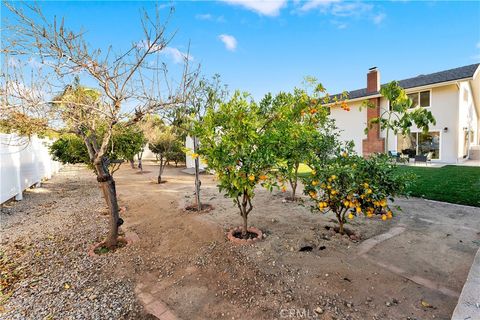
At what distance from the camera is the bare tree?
3615 millimetres

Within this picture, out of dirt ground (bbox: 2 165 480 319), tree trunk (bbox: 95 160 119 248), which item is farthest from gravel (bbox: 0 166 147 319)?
tree trunk (bbox: 95 160 119 248)

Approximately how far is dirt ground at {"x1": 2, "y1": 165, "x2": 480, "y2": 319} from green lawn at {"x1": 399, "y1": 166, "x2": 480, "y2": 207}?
3.54 feet

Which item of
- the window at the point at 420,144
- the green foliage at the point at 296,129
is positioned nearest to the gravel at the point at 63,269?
the green foliage at the point at 296,129

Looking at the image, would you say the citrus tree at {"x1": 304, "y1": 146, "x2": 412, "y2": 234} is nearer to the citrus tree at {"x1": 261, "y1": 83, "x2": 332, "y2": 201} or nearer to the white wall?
the citrus tree at {"x1": 261, "y1": 83, "x2": 332, "y2": 201}

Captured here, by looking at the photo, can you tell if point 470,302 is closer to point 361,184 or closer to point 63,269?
point 361,184

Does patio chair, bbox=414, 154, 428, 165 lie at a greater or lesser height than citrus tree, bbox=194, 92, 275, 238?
lesser

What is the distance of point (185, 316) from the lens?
306 centimetres

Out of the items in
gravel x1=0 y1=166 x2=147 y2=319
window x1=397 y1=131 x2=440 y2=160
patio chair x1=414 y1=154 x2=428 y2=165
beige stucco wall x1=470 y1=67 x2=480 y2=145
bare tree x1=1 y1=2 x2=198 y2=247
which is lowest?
gravel x1=0 y1=166 x2=147 y2=319

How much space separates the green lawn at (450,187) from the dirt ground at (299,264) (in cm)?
108

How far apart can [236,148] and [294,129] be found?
59.0 inches

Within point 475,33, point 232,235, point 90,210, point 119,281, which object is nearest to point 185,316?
point 119,281

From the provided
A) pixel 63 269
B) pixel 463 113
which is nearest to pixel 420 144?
pixel 463 113

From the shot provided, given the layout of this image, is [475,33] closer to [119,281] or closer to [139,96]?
[139,96]

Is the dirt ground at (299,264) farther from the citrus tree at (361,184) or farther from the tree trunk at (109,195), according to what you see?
the citrus tree at (361,184)
